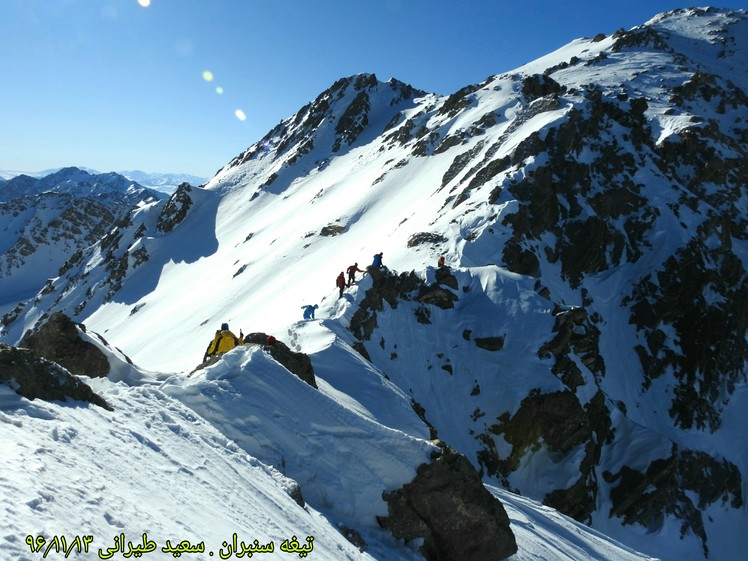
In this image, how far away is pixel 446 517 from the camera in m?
10.1

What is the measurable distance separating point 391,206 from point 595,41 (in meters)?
73.4

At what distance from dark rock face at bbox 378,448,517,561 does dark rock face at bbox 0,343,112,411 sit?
6.35 m

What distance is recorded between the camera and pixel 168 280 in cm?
5625

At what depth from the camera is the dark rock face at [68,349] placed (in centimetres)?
1274

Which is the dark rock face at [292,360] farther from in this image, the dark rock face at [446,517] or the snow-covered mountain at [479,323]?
the dark rock face at [446,517]

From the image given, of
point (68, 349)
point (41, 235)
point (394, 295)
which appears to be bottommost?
point (41, 235)

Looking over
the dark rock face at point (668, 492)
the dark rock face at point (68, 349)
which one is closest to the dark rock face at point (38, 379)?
the dark rock face at point (68, 349)

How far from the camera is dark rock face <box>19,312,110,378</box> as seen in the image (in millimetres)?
12744

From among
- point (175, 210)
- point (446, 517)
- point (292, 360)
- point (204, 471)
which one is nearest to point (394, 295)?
point (292, 360)

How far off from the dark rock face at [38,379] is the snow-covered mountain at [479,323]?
50 cm

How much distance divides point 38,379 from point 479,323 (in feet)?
64.6

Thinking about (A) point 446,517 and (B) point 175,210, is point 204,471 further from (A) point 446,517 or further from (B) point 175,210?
(B) point 175,210

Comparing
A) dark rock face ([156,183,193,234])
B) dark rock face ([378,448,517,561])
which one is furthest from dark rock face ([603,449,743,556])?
dark rock face ([156,183,193,234])

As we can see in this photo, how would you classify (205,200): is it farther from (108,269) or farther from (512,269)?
(512,269)
